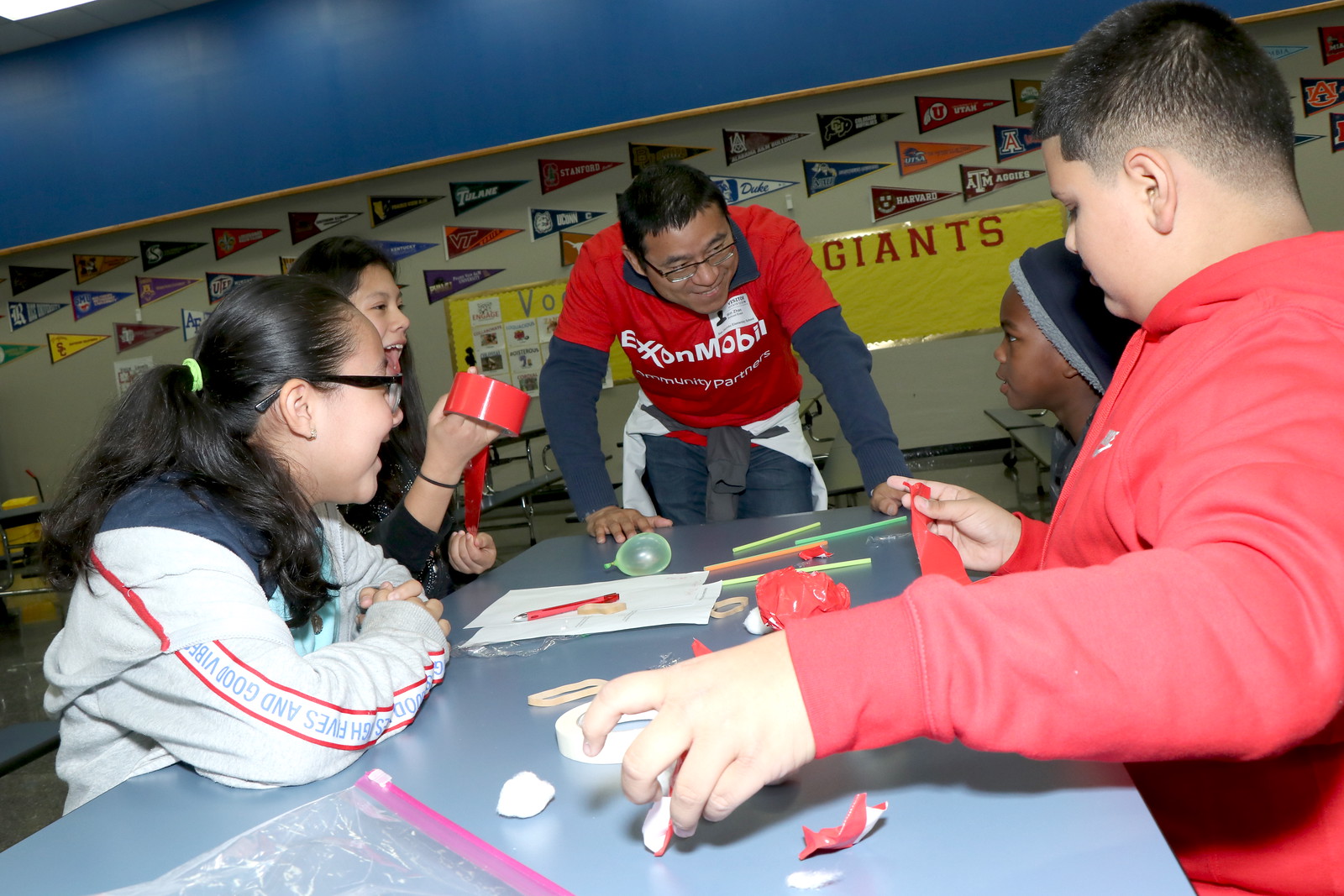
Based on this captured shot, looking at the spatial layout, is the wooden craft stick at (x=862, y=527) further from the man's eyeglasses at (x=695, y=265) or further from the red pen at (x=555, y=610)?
the man's eyeglasses at (x=695, y=265)

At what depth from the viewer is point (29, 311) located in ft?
21.4

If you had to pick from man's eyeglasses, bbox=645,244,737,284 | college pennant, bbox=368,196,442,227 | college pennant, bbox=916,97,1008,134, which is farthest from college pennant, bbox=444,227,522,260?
man's eyeglasses, bbox=645,244,737,284

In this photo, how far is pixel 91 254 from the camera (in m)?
6.42

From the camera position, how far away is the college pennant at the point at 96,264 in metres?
6.41

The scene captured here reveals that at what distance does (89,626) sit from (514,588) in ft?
2.21

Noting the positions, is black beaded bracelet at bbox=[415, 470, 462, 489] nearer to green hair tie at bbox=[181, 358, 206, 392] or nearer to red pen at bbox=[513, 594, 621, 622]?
red pen at bbox=[513, 594, 621, 622]

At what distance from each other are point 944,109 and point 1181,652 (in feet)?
18.0

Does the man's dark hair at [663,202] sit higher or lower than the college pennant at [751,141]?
lower

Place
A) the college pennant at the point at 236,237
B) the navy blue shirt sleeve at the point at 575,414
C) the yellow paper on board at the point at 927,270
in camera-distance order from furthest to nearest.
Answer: the college pennant at the point at 236,237 < the yellow paper on board at the point at 927,270 < the navy blue shirt sleeve at the point at 575,414

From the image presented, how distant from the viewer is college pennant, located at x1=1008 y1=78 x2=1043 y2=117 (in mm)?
5172

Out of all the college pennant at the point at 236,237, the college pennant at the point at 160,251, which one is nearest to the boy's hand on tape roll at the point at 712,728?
the college pennant at the point at 236,237

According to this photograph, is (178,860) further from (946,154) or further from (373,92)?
(946,154)

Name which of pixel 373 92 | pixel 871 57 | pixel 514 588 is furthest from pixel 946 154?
pixel 514 588

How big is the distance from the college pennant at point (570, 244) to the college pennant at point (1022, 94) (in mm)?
2701
